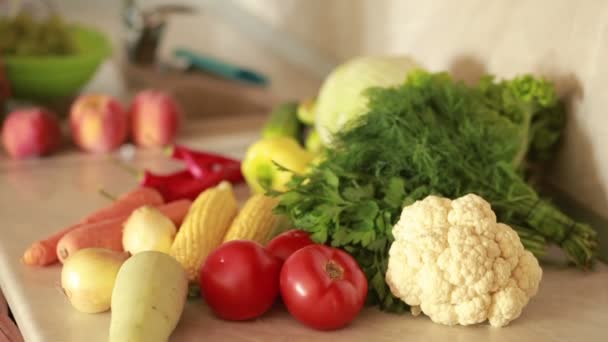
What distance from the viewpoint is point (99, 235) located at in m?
1.20

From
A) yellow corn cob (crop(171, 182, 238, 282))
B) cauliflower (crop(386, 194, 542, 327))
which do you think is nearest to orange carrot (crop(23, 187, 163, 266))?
yellow corn cob (crop(171, 182, 238, 282))

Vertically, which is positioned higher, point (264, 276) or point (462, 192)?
point (462, 192)

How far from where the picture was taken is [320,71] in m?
2.20

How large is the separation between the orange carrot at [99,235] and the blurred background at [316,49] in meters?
0.59

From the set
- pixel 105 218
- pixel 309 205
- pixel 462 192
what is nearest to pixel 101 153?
pixel 105 218

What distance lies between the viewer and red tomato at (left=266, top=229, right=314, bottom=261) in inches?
42.8

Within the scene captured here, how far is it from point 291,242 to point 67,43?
3.57ft

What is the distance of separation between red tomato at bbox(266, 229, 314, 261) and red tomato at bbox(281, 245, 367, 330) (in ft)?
0.17

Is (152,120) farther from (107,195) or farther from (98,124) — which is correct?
(107,195)

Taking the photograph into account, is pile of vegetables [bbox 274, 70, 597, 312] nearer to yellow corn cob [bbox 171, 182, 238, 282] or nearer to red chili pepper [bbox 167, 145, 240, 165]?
yellow corn cob [bbox 171, 182, 238, 282]

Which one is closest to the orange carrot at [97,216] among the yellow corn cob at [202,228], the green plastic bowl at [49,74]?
the yellow corn cob at [202,228]

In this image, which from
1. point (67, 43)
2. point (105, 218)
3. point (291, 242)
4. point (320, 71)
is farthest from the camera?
point (320, 71)

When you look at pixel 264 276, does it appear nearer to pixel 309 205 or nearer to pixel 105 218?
pixel 309 205

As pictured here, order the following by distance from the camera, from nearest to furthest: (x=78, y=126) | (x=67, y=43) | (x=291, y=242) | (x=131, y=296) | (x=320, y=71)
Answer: (x=131, y=296)
(x=291, y=242)
(x=78, y=126)
(x=67, y=43)
(x=320, y=71)
